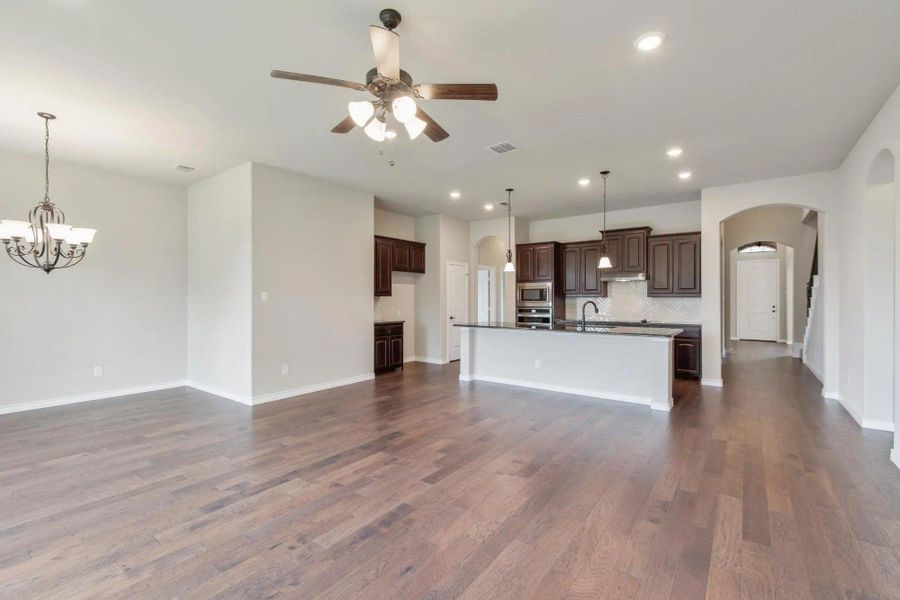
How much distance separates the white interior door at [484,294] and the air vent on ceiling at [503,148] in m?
4.72

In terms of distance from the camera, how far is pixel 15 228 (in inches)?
155

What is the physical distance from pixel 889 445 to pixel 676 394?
210cm

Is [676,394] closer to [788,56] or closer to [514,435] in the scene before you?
[514,435]

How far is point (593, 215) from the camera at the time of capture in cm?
815

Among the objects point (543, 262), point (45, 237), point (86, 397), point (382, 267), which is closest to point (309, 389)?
point (382, 267)

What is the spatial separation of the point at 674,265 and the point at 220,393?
279 inches

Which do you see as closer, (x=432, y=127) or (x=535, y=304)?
(x=432, y=127)

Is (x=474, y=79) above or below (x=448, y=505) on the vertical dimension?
above

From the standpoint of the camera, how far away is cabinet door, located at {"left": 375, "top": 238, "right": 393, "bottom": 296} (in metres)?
7.20

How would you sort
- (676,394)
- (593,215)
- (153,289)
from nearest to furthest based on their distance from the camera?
(676,394) → (153,289) → (593,215)

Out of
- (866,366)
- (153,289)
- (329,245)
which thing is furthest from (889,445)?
(153,289)

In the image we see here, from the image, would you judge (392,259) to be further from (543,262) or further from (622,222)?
(622,222)

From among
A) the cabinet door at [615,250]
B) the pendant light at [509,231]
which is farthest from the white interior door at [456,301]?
the cabinet door at [615,250]

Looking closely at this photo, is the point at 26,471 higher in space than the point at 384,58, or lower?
lower
